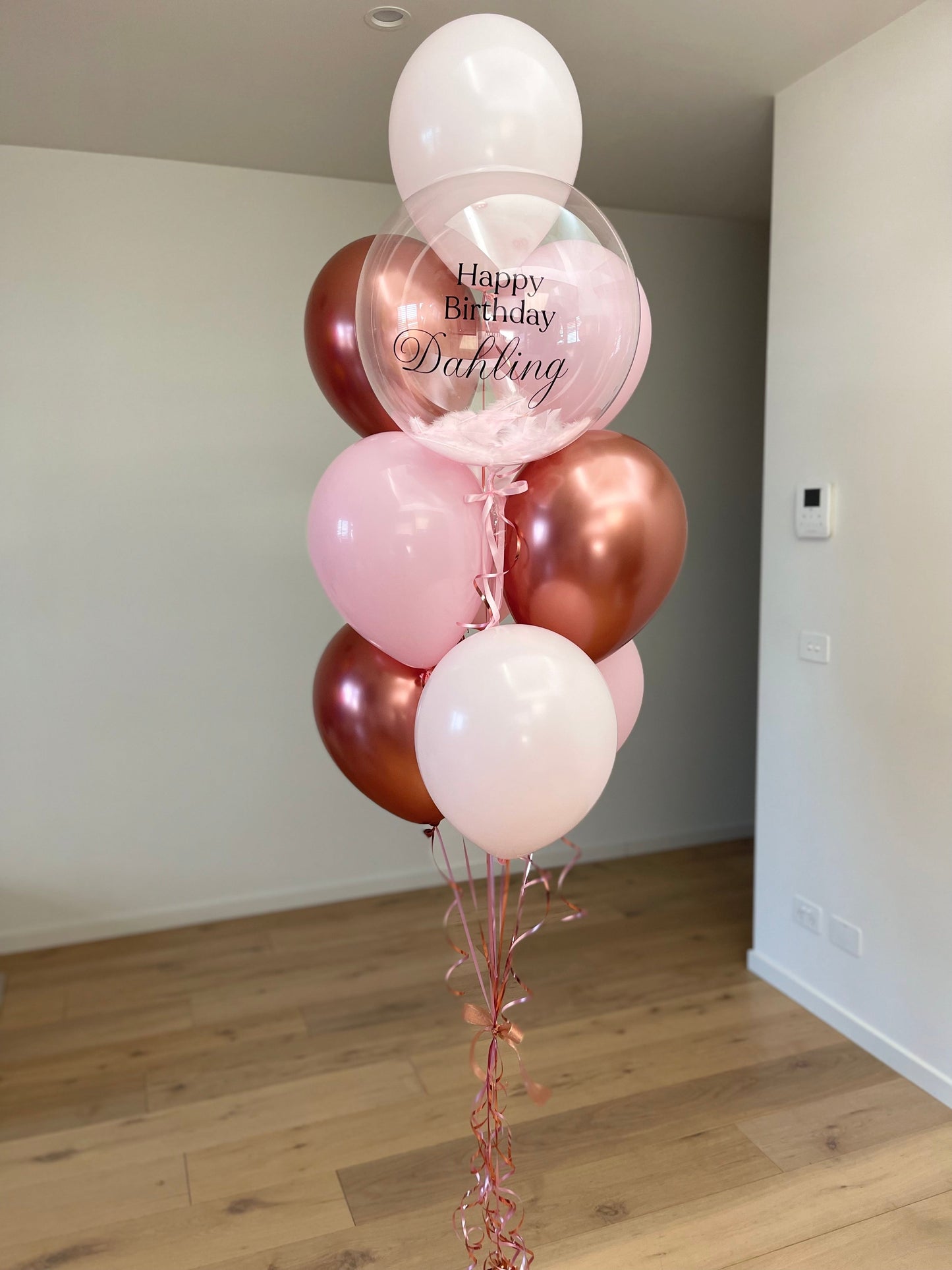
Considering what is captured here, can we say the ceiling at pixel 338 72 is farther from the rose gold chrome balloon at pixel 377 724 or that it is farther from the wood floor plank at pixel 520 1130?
the wood floor plank at pixel 520 1130

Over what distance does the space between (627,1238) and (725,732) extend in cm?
231

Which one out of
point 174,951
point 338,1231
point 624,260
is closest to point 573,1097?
point 338,1231

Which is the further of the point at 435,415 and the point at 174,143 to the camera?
the point at 174,143

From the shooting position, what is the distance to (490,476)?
4.41 ft

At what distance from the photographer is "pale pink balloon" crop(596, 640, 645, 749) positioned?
159cm

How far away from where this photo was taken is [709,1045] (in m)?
2.37

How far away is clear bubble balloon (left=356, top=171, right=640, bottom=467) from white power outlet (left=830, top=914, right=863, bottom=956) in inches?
65.7

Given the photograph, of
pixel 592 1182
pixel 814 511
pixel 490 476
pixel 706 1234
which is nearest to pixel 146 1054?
pixel 592 1182

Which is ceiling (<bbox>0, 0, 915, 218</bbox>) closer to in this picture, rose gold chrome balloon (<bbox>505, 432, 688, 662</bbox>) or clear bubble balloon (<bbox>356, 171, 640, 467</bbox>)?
clear bubble balloon (<bbox>356, 171, 640, 467</bbox>)

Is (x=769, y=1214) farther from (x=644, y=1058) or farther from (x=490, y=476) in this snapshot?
(x=490, y=476)

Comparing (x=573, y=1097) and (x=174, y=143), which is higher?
(x=174, y=143)

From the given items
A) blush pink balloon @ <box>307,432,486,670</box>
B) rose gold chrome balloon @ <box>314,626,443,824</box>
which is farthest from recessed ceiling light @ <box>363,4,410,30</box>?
rose gold chrome balloon @ <box>314,626,443,824</box>

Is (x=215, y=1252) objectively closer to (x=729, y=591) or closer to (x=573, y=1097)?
(x=573, y=1097)

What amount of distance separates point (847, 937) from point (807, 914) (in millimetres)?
141
